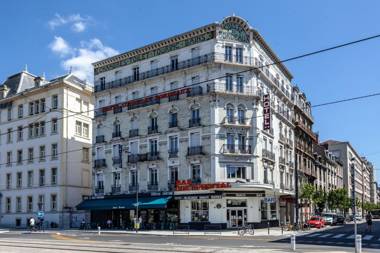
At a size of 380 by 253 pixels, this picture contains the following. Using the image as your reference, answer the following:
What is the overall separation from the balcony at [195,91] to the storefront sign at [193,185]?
27.7 feet

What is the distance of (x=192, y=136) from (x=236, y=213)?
27.9 ft

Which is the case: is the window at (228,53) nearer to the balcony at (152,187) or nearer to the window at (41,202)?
the balcony at (152,187)

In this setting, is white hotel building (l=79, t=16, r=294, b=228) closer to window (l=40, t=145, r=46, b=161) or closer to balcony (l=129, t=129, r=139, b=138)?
balcony (l=129, t=129, r=139, b=138)

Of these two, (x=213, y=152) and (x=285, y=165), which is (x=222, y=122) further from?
(x=285, y=165)

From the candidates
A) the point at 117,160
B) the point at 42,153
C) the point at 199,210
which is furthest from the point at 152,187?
the point at 42,153

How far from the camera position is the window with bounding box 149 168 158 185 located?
50.4 meters

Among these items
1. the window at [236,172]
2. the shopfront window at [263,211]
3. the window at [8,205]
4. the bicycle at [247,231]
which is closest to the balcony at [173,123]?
the window at [236,172]

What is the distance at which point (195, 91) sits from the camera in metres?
48.8

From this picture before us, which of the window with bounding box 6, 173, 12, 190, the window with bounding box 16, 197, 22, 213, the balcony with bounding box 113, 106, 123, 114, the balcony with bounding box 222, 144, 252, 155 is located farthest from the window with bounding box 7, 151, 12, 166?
the balcony with bounding box 222, 144, 252, 155

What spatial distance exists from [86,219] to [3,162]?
1626 cm

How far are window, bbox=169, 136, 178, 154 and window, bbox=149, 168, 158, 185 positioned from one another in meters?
2.81

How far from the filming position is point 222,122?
1863 inches

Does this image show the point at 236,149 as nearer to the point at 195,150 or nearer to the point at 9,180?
the point at 195,150

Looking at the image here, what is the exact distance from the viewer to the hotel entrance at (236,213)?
46562 millimetres
